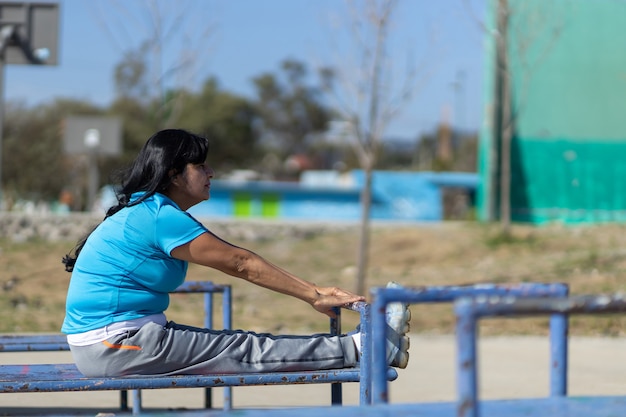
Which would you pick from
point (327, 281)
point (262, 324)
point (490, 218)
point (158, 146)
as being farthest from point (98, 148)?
point (158, 146)

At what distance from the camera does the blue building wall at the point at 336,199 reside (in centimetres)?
3042

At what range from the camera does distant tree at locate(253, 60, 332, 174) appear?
66500mm

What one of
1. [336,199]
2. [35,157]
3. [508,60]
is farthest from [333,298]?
[35,157]

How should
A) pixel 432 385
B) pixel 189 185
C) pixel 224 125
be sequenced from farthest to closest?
1. pixel 224 125
2. pixel 432 385
3. pixel 189 185

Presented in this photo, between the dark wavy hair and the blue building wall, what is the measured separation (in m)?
26.5

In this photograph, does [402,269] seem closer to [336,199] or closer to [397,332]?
[397,332]

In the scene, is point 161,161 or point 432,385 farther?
point 432,385

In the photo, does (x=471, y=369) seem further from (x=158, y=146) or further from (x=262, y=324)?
(x=262, y=324)

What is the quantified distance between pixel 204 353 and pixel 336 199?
2690cm

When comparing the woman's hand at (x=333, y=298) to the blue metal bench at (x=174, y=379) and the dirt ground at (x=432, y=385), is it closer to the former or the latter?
Result: the blue metal bench at (x=174, y=379)

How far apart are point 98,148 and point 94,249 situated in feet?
66.0

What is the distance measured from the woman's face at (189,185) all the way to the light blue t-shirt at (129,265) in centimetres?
15

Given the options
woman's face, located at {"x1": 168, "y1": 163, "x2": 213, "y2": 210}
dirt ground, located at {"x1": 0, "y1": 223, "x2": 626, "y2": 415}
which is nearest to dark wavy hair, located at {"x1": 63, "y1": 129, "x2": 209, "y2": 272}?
woman's face, located at {"x1": 168, "y1": 163, "x2": 213, "y2": 210}

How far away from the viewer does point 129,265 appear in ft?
11.5
